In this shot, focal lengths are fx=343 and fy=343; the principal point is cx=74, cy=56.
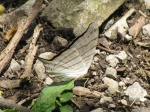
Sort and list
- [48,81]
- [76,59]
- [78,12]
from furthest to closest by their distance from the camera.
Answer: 1. [78,12]
2. [48,81]
3. [76,59]

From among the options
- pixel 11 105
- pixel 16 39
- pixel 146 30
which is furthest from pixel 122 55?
pixel 11 105

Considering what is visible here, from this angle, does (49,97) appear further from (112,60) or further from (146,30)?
(146,30)

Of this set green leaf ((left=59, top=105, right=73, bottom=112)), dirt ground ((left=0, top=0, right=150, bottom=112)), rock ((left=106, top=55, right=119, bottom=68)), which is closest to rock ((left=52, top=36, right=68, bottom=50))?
dirt ground ((left=0, top=0, right=150, bottom=112))

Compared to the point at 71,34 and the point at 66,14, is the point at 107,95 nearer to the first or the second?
the point at 71,34

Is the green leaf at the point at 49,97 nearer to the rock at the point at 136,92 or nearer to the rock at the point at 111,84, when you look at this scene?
the rock at the point at 111,84

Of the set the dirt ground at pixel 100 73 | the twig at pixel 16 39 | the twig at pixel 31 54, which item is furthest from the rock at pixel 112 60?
the twig at pixel 16 39

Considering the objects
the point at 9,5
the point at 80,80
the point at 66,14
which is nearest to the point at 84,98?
the point at 80,80
